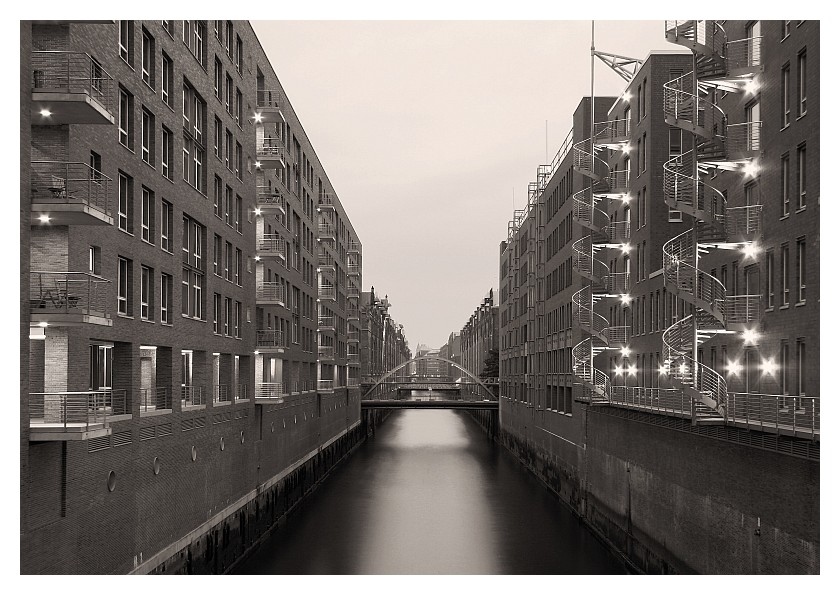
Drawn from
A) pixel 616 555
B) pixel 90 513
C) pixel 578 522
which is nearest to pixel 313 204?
pixel 578 522

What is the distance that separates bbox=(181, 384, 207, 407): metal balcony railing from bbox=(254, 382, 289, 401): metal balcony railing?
750cm

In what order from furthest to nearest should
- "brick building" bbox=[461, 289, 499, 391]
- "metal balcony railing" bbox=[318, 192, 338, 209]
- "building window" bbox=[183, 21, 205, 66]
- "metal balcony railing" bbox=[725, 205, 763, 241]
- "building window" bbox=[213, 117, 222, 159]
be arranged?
"brick building" bbox=[461, 289, 499, 391]
"metal balcony railing" bbox=[318, 192, 338, 209]
"building window" bbox=[213, 117, 222, 159]
"building window" bbox=[183, 21, 205, 66]
"metal balcony railing" bbox=[725, 205, 763, 241]

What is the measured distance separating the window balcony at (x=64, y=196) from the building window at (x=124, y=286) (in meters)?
2.95

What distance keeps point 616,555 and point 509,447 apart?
4064 cm

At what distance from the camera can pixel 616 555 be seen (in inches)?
1120

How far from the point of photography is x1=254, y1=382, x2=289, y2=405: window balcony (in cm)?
3388

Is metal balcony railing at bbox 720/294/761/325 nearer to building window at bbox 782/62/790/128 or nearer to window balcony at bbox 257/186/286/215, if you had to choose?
building window at bbox 782/62/790/128

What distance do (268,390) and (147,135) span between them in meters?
16.3

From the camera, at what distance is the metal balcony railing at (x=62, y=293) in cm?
1579

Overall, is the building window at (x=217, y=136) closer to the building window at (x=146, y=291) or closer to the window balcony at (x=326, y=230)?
the building window at (x=146, y=291)

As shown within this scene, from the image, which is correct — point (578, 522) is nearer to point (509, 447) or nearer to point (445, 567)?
point (445, 567)

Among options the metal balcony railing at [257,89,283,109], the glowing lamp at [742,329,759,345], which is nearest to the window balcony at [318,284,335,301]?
the metal balcony railing at [257,89,283,109]
